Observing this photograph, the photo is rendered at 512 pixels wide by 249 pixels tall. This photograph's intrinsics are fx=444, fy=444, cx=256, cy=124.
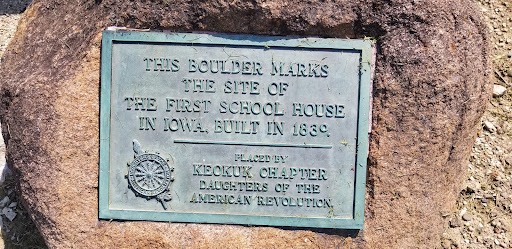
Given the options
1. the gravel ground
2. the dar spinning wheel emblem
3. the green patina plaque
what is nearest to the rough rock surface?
the green patina plaque

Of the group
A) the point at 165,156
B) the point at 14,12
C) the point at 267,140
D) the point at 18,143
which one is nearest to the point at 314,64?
the point at 267,140

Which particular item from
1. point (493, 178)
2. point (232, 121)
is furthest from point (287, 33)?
point (493, 178)

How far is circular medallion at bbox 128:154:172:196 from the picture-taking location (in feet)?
9.62

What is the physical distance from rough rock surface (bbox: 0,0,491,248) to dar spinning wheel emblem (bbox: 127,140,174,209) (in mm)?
217

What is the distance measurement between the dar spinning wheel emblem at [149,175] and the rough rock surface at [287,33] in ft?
0.71

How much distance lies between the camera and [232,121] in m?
2.94

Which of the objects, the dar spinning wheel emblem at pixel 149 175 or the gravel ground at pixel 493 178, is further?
the gravel ground at pixel 493 178

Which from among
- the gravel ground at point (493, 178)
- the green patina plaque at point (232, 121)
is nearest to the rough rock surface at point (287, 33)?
the green patina plaque at point (232, 121)

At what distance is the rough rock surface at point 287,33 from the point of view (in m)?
2.87

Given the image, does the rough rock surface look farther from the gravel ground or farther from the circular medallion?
the gravel ground

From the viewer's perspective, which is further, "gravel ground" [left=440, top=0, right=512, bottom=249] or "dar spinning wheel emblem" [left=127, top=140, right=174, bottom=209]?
"gravel ground" [left=440, top=0, right=512, bottom=249]

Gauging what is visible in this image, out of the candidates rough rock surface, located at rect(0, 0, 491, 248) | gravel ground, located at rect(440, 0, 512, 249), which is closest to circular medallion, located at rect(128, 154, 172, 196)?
rough rock surface, located at rect(0, 0, 491, 248)

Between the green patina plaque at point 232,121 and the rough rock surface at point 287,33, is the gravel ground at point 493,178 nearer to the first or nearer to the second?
the rough rock surface at point 287,33

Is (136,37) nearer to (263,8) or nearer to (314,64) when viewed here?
(263,8)
